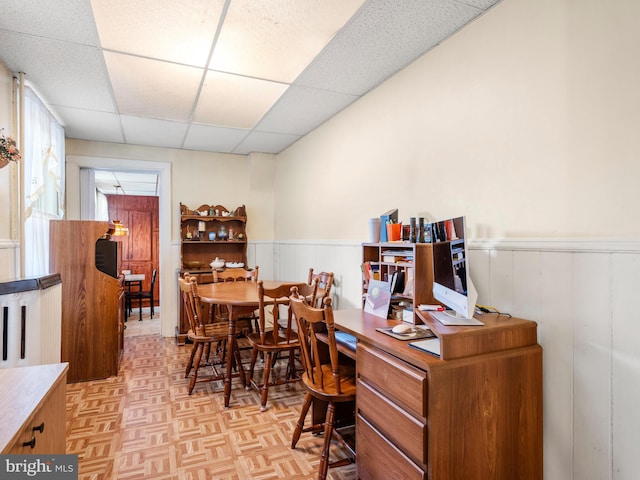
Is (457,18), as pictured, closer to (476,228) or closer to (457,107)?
(457,107)

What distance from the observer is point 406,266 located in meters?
2.23

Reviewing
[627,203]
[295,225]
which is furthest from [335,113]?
[627,203]

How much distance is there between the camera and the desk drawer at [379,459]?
151 cm

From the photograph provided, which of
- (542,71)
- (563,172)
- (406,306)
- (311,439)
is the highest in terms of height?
(542,71)

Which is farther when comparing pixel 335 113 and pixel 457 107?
pixel 335 113

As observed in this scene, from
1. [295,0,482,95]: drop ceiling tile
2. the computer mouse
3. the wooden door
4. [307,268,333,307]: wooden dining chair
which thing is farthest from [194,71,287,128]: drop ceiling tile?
the wooden door

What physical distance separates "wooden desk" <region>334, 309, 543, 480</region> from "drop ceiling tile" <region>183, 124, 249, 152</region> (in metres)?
3.26

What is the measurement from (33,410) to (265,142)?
4.02 m

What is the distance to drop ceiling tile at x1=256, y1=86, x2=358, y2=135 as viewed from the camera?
3156 millimetres

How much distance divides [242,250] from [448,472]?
430 cm

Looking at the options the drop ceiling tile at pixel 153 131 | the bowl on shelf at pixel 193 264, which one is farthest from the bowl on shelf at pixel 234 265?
the drop ceiling tile at pixel 153 131

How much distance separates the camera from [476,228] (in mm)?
2047

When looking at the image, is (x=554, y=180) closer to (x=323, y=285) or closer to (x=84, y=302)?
(x=323, y=285)

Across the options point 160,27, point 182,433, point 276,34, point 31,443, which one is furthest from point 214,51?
point 182,433
